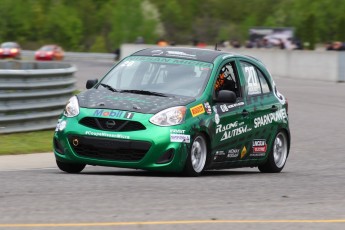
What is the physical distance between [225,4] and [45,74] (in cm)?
14920

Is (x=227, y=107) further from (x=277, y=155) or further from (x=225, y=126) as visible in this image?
(x=277, y=155)

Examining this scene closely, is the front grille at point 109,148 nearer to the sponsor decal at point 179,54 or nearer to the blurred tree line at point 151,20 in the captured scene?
the sponsor decal at point 179,54

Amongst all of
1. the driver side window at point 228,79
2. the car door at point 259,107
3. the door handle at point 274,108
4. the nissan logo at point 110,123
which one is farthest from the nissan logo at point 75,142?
the door handle at point 274,108

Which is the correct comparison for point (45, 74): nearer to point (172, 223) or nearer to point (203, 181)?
point (203, 181)

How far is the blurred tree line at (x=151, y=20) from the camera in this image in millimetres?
123562

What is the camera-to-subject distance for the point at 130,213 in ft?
26.1

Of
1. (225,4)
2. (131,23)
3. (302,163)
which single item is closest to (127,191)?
(302,163)

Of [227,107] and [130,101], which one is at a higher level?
[130,101]

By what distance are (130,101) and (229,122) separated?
1.43 m

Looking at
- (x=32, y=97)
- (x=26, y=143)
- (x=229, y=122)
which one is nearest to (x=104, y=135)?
(x=229, y=122)

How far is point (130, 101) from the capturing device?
1093cm

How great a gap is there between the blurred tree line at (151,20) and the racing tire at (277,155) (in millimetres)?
94710

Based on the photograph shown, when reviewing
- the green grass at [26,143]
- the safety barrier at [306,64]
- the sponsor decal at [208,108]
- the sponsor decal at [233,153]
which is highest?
the sponsor decal at [208,108]

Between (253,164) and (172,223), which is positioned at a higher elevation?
(172,223)
